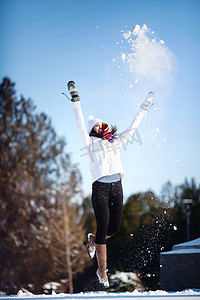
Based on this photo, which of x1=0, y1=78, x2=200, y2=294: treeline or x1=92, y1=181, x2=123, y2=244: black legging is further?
x1=0, y1=78, x2=200, y2=294: treeline

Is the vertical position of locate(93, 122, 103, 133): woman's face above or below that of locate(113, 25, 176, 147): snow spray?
below

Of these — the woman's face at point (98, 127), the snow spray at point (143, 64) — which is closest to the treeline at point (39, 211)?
the snow spray at point (143, 64)

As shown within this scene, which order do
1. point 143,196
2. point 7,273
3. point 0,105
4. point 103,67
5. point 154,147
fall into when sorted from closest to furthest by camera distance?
point 154,147 < point 103,67 < point 143,196 < point 7,273 < point 0,105

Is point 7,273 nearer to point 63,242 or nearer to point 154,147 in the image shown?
point 63,242

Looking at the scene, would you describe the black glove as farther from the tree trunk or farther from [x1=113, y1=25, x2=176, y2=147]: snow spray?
the tree trunk

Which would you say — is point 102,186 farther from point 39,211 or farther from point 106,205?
point 39,211

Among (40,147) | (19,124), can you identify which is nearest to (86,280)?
(40,147)

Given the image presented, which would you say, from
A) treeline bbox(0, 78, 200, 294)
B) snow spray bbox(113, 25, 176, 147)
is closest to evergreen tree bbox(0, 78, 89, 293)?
treeline bbox(0, 78, 200, 294)

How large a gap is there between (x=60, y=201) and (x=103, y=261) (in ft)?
26.6

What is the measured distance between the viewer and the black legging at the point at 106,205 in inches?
108

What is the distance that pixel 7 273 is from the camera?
9.95m

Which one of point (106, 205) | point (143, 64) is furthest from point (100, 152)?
point (143, 64)

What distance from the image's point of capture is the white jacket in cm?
282

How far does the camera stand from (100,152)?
2.90m
